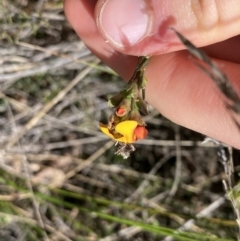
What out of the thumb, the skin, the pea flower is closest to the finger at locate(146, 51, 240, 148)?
the skin

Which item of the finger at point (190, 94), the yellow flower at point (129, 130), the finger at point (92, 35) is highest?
the finger at point (92, 35)

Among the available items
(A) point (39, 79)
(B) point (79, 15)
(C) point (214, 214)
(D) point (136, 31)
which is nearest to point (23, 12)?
(A) point (39, 79)

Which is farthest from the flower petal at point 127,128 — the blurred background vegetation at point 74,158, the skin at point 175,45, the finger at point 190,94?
the blurred background vegetation at point 74,158

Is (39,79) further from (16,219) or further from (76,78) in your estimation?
(16,219)

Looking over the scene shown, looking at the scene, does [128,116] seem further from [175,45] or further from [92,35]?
[92,35]

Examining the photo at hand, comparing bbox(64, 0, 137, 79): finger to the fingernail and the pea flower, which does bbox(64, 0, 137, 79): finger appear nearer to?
the fingernail

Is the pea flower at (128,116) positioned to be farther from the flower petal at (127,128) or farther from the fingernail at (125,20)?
the fingernail at (125,20)
